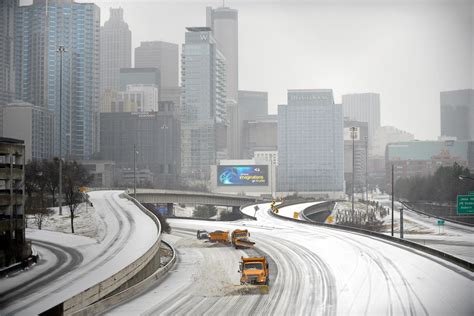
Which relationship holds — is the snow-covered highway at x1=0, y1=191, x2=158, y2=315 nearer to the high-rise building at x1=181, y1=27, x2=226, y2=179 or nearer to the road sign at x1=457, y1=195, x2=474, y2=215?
the high-rise building at x1=181, y1=27, x2=226, y2=179

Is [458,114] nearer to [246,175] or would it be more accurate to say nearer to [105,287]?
[105,287]

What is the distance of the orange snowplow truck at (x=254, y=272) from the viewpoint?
2594 cm

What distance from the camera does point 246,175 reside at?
134 meters

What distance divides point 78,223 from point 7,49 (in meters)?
23.4

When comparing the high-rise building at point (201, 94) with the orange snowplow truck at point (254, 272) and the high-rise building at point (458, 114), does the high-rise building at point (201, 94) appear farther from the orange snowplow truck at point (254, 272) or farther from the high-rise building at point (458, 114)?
the orange snowplow truck at point (254, 272)

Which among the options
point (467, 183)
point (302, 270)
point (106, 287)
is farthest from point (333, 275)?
point (467, 183)

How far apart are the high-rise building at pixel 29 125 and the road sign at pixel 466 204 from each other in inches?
844

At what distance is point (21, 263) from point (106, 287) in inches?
297

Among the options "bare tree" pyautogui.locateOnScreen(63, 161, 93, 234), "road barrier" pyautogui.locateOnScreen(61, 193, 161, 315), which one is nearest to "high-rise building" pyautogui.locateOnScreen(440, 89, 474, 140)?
"road barrier" pyautogui.locateOnScreen(61, 193, 161, 315)

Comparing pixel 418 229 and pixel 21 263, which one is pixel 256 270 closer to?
pixel 21 263

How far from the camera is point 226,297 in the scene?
23469 millimetres

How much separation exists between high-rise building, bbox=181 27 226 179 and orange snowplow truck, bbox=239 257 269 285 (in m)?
20.9

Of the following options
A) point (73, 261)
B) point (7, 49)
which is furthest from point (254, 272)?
point (7, 49)

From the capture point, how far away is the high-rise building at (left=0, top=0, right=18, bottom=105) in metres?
23.1
